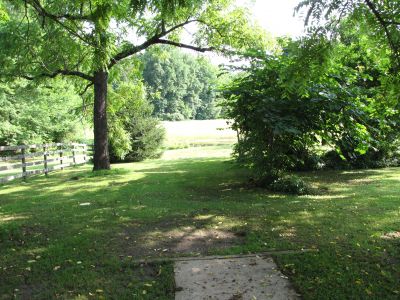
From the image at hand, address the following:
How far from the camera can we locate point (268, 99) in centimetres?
916

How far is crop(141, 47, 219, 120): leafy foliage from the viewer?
312 ft

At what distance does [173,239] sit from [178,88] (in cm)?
9666

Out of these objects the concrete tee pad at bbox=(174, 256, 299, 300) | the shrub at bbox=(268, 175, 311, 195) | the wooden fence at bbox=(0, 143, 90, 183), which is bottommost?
the concrete tee pad at bbox=(174, 256, 299, 300)

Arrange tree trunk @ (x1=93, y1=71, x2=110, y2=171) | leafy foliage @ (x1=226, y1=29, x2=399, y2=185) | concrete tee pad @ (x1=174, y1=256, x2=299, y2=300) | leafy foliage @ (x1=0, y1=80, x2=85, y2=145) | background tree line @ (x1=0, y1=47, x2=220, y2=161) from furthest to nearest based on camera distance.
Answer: leafy foliage @ (x1=0, y1=80, x2=85, y2=145)
background tree line @ (x1=0, y1=47, x2=220, y2=161)
tree trunk @ (x1=93, y1=71, x2=110, y2=171)
leafy foliage @ (x1=226, y1=29, x2=399, y2=185)
concrete tee pad @ (x1=174, y1=256, x2=299, y2=300)

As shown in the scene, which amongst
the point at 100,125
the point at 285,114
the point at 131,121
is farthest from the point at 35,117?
the point at 285,114

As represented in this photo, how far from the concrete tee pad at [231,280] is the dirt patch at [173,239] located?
1.75 ft

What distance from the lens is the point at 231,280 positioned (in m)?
4.09

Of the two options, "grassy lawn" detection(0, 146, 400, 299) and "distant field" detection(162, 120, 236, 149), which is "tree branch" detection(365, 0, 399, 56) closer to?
"grassy lawn" detection(0, 146, 400, 299)

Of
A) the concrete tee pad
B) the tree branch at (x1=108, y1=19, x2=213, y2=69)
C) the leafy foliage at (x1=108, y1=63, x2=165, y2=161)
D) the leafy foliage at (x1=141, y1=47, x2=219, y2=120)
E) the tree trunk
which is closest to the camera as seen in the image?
the concrete tee pad

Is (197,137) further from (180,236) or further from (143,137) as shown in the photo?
(180,236)

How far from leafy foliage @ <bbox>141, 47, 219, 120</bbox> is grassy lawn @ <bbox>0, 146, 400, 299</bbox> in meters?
79.4

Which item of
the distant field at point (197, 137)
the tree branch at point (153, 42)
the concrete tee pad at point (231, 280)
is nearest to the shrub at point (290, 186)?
the concrete tee pad at point (231, 280)

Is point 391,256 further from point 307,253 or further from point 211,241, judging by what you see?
point 211,241

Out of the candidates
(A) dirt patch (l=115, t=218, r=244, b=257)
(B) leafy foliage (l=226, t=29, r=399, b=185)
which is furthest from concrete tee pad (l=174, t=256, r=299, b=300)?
(B) leafy foliage (l=226, t=29, r=399, b=185)
